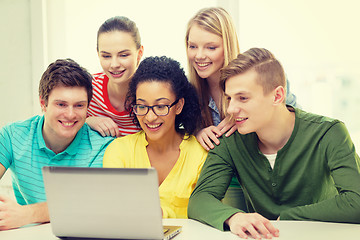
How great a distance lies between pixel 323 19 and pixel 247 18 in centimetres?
61

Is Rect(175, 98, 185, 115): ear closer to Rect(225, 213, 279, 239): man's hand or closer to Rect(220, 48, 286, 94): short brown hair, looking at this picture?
Rect(220, 48, 286, 94): short brown hair

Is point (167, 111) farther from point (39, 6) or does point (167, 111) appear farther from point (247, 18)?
point (39, 6)

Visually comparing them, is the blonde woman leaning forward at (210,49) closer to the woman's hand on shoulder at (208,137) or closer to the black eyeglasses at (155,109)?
the woman's hand on shoulder at (208,137)

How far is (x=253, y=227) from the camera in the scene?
144 centimetres

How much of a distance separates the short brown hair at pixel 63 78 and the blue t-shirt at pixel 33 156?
0.22 m

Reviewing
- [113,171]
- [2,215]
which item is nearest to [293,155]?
[113,171]

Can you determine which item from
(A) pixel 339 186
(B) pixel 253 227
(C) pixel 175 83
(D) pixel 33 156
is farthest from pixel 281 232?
(D) pixel 33 156

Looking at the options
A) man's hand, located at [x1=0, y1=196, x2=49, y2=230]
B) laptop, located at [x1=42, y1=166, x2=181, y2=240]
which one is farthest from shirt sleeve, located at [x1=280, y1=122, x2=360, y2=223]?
man's hand, located at [x1=0, y1=196, x2=49, y2=230]

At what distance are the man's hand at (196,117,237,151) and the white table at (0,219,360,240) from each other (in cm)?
51

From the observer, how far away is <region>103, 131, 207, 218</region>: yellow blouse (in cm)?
200

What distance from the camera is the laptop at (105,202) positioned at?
1.26 m

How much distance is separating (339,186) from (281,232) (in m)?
0.42

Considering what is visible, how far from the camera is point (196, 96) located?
7.62 feet

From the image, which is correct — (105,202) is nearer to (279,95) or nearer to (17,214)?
(17,214)
